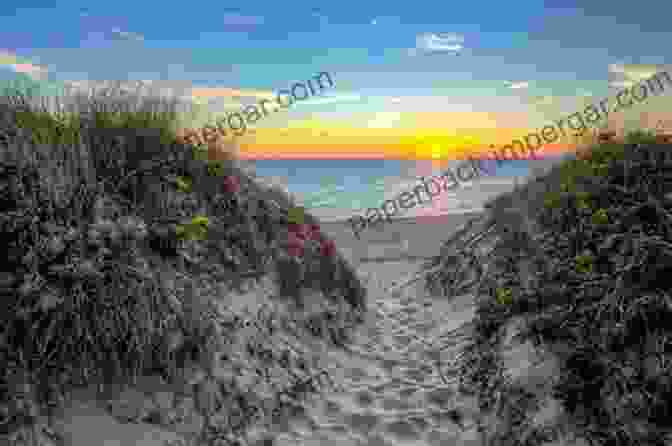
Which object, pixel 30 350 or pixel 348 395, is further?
pixel 348 395

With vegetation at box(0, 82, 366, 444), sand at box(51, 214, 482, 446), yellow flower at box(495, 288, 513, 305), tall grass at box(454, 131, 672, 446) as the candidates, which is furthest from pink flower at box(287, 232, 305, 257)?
yellow flower at box(495, 288, 513, 305)

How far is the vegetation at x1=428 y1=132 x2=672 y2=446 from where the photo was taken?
2.93 metres

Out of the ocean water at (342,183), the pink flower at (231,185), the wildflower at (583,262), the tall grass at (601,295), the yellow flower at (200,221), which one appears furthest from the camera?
the ocean water at (342,183)

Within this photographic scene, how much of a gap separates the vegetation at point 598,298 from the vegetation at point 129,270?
7.15ft

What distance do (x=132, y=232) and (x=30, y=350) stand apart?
1.09 m

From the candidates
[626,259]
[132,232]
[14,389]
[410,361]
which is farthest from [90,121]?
[626,259]

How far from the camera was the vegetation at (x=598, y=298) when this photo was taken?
2.93 m

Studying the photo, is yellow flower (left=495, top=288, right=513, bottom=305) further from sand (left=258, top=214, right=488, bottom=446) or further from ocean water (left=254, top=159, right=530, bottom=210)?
ocean water (left=254, top=159, right=530, bottom=210)

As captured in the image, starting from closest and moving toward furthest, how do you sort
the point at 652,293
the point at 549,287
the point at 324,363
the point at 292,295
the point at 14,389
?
the point at 14,389 < the point at 652,293 < the point at 549,287 < the point at 324,363 < the point at 292,295

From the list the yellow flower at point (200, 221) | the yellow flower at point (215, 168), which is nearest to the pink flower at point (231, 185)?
the yellow flower at point (215, 168)

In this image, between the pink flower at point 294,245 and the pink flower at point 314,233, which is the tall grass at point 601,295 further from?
the pink flower at point 314,233

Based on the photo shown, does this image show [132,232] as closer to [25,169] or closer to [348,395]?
[25,169]

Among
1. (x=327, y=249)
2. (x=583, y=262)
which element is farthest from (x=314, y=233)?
(x=583, y=262)

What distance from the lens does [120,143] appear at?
439cm
